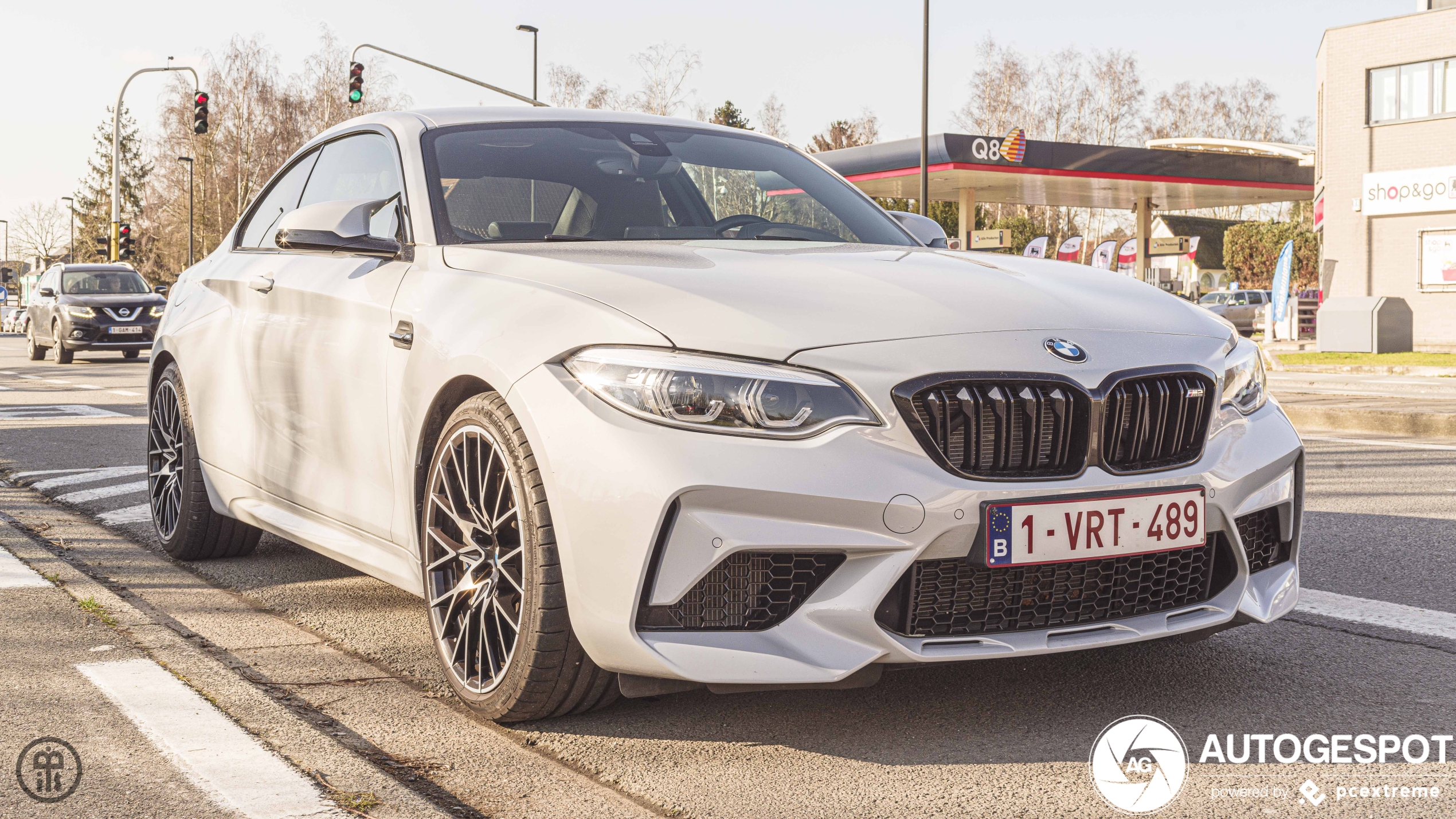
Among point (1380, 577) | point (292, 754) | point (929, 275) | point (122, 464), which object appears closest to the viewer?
point (292, 754)

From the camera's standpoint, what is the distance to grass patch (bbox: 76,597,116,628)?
4250 mm

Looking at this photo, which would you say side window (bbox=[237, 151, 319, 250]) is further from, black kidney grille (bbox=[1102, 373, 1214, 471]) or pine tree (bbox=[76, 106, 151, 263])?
pine tree (bbox=[76, 106, 151, 263])

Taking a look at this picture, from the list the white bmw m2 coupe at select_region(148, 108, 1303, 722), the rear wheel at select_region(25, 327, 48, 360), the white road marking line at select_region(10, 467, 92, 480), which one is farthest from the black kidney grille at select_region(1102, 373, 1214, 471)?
the rear wheel at select_region(25, 327, 48, 360)

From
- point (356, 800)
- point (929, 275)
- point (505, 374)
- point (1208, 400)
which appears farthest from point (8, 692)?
point (1208, 400)

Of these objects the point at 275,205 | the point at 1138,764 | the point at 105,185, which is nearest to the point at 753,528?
the point at 1138,764

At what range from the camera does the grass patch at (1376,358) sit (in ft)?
73.7

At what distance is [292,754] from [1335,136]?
3672 cm

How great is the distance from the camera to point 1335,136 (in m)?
35.1

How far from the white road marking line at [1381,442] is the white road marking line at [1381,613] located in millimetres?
6115

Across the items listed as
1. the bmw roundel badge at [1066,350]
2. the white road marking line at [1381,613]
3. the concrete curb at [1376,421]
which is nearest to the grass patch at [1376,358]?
the concrete curb at [1376,421]

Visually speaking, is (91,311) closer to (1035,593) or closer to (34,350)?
(34,350)

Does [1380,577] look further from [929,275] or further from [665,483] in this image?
[665,483]

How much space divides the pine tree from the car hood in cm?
9729

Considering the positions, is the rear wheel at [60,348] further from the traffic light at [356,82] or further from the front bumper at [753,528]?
the front bumper at [753,528]
